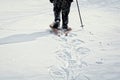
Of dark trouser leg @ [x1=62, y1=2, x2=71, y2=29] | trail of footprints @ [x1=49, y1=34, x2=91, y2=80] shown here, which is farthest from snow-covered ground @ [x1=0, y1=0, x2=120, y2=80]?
dark trouser leg @ [x1=62, y1=2, x2=71, y2=29]

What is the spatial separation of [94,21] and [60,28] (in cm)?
187

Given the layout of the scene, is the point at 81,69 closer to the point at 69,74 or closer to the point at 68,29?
the point at 69,74

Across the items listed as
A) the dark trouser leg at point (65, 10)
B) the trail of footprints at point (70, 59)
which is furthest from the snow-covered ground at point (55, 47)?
the dark trouser leg at point (65, 10)

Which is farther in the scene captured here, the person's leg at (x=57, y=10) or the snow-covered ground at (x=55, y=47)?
the person's leg at (x=57, y=10)

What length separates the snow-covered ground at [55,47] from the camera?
468cm

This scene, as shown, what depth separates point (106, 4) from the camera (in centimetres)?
1105

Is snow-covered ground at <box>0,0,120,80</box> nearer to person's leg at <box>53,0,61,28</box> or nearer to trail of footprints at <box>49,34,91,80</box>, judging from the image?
trail of footprints at <box>49,34,91,80</box>

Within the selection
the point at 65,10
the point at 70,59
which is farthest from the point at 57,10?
the point at 70,59

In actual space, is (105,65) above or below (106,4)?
below

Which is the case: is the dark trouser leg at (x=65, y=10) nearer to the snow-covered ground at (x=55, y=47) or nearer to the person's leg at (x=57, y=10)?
the person's leg at (x=57, y=10)

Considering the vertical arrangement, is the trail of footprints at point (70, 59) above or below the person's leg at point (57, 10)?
below

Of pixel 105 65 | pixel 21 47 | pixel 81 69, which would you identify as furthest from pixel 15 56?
pixel 105 65

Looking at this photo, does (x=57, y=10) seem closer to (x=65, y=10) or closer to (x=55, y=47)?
(x=65, y=10)

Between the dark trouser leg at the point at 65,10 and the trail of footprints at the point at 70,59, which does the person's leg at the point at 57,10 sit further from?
the trail of footprints at the point at 70,59
